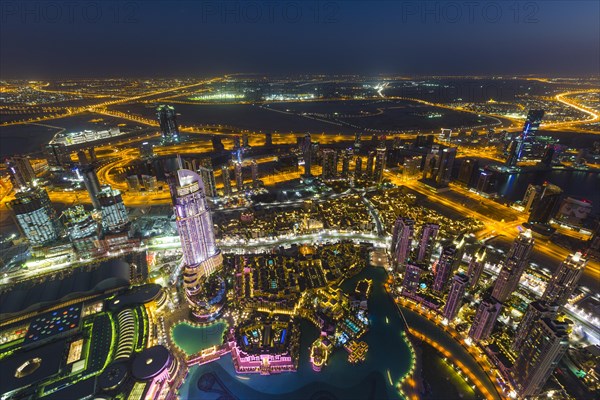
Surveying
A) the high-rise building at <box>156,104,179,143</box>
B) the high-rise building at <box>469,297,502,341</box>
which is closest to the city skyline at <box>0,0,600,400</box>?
the high-rise building at <box>469,297,502,341</box>

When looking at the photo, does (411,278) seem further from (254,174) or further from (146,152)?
(146,152)

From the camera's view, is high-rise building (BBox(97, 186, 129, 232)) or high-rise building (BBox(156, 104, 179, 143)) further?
high-rise building (BBox(156, 104, 179, 143))

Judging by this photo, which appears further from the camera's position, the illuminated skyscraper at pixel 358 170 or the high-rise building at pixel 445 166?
the illuminated skyscraper at pixel 358 170

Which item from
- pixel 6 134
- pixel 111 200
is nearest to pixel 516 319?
pixel 111 200

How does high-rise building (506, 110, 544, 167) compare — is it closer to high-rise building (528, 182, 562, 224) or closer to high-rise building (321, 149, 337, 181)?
high-rise building (528, 182, 562, 224)

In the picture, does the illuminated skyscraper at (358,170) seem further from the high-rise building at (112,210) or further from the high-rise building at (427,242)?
the high-rise building at (112,210)

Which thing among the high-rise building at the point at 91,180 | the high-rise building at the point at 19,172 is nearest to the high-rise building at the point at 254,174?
the high-rise building at the point at 91,180
